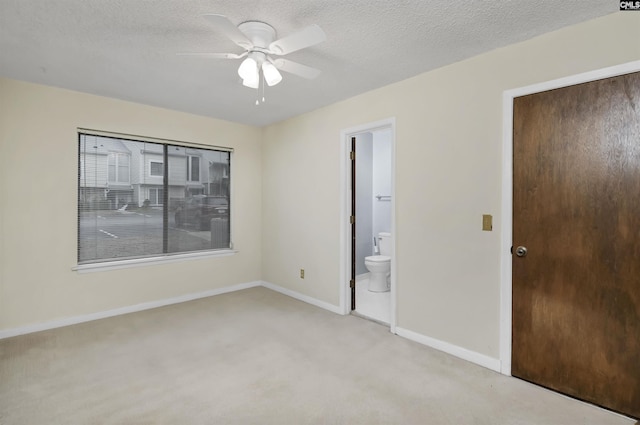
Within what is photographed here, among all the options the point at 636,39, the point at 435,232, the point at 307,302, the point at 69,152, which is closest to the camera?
the point at 636,39

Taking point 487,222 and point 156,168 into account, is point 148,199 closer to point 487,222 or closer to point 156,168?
point 156,168

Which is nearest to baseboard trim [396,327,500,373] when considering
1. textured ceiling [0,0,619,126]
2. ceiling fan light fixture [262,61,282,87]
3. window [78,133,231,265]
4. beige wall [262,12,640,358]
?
beige wall [262,12,640,358]

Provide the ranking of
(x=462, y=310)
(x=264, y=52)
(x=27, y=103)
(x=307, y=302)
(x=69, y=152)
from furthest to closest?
(x=307, y=302), (x=69, y=152), (x=27, y=103), (x=462, y=310), (x=264, y=52)

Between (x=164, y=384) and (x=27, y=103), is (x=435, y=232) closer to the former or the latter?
(x=164, y=384)

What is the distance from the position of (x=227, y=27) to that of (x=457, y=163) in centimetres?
197

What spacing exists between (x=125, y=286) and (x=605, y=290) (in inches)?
171

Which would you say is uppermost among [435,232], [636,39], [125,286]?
[636,39]

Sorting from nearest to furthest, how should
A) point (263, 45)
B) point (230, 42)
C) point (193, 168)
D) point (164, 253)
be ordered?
point (263, 45), point (230, 42), point (164, 253), point (193, 168)

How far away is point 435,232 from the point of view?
2.79m

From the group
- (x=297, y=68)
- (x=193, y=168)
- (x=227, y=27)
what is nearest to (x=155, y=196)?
(x=193, y=168)

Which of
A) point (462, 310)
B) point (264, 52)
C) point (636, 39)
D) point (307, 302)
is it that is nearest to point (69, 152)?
point (264, 52)

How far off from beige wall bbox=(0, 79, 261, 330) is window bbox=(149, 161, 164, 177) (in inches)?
13.8

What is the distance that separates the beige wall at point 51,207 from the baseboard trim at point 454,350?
114 inches

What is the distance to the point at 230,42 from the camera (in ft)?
7.52
